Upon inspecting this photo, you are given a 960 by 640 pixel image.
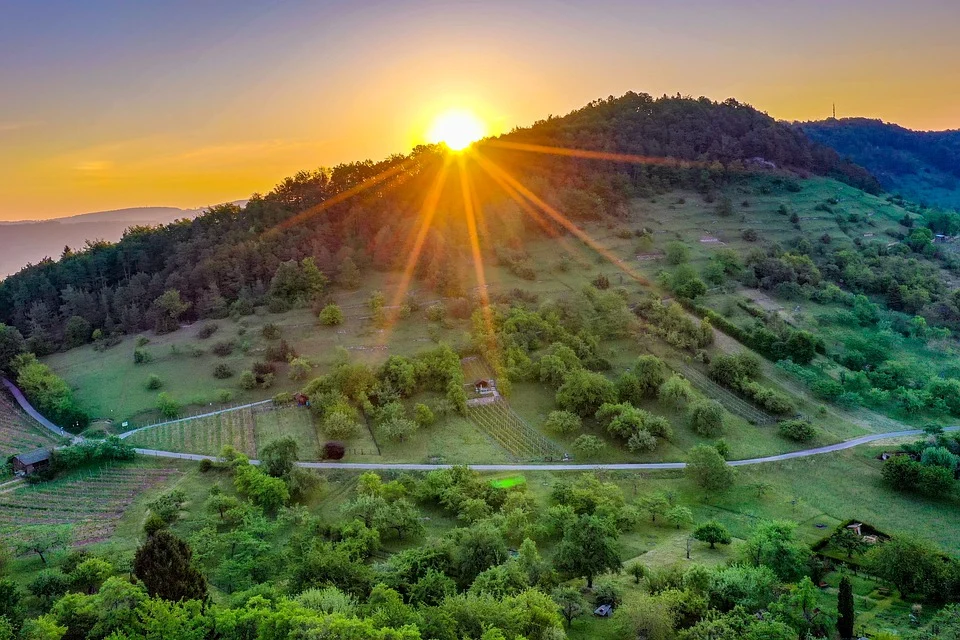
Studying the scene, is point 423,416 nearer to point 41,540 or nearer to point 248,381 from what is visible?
point 248,381

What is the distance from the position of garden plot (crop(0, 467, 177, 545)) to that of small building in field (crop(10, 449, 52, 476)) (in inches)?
67.3

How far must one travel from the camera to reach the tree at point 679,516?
39.5 meters

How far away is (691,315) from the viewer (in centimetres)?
7075

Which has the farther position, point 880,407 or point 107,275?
point 107,275

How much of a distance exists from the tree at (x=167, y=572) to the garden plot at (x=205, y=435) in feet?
62.4

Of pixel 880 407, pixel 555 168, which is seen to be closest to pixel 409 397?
pixel 880 407

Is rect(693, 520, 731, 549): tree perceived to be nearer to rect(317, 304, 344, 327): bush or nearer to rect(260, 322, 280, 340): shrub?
rect(317, 304, 344, 327): bush

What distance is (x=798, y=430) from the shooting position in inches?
2021

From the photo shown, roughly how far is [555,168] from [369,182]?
33.4 metres

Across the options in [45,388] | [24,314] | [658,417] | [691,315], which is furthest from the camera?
[24,314]

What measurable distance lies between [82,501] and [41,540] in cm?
827

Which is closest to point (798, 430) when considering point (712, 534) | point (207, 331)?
point (712, 534)

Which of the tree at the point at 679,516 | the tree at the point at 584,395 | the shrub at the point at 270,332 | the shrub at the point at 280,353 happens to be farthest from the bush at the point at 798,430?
the shrub at the point at 270,332

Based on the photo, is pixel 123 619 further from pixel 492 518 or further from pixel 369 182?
pixel 369 182
